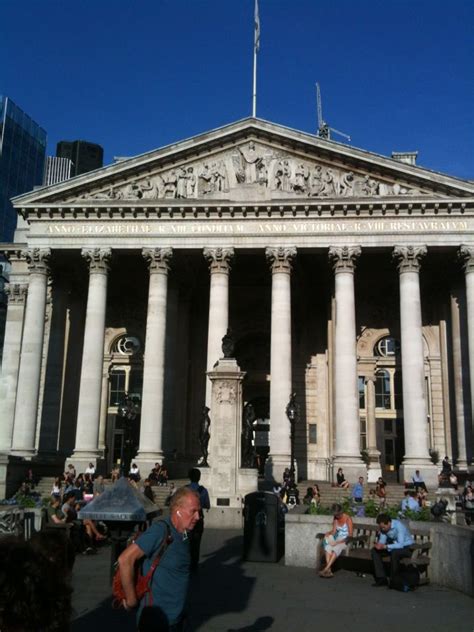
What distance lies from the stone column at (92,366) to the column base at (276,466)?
8.68 metres

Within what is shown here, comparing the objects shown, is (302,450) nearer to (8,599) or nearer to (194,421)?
(194,421)

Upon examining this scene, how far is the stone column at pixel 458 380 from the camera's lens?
33.5 m

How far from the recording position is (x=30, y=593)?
2.73 metres

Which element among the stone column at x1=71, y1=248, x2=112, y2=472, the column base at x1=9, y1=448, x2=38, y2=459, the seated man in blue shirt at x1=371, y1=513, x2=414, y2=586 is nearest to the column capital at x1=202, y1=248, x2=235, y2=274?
the stone column at x1=71, y1=248, x2=112, y2=472

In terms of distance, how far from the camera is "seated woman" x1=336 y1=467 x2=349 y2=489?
28.5 meters

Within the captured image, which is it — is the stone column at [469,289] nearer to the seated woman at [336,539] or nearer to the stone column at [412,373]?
the stone column at [412,373]

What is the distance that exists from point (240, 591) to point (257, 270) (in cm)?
3027

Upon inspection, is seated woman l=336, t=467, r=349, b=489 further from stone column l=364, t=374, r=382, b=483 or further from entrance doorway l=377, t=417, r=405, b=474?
entrance doorway l=377, t=417, r=405, b=474

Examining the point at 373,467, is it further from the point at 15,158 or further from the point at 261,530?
the point at 15,158

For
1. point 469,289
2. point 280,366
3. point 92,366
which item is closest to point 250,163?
point 280,366

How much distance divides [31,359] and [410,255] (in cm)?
2042

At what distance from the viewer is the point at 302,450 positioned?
3744 centimetres

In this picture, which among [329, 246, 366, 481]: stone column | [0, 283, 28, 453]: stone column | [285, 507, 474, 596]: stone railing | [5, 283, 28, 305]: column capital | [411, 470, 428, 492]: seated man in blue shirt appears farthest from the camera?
[5, 283, 28, 305]: column capital

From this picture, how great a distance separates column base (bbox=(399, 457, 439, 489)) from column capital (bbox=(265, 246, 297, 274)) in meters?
11.4
